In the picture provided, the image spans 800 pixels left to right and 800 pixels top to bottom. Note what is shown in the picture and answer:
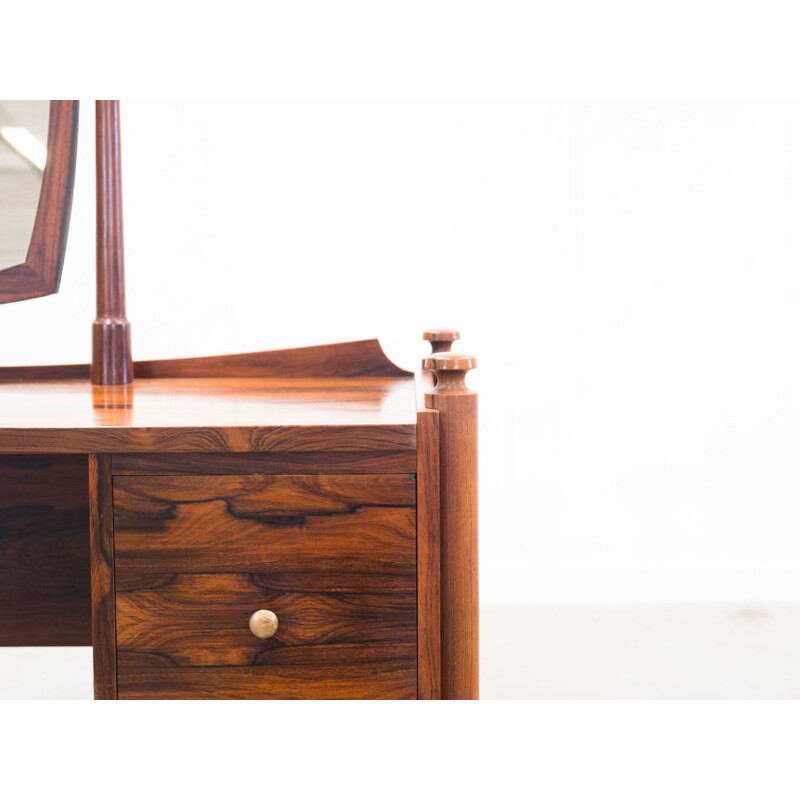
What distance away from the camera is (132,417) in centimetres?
94

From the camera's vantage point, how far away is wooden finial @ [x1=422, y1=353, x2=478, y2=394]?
90 cm

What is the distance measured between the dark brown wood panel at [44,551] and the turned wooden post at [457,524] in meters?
0.59

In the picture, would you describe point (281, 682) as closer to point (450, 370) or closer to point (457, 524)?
point (457, 524)

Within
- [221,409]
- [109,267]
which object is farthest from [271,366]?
[221,409]

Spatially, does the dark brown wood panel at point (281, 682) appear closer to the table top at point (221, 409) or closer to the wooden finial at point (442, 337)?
the table top at point (221, 409)

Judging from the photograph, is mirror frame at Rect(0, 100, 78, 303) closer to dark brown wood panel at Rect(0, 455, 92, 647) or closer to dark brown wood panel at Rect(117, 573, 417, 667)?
dark brown wood panel at Rect(0, 455, 92, 647)

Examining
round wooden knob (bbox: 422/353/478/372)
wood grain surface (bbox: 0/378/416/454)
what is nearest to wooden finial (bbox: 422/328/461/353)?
wood grain surface (bbox: 0/378/416/454)

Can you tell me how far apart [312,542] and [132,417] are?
24 cm

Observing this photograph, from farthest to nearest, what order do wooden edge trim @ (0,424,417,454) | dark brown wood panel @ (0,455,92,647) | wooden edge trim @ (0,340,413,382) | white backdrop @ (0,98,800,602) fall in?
white backdrop @ (0,98,800,602) < wooden edge trim @ (0,340,413,382) < dark brown wood panel @ (0,455,92,647) < wooden edge trim @ (0,424,417,454)

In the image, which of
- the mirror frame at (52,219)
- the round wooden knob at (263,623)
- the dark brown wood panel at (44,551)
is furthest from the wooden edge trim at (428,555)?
the mirror frame at (52,219)

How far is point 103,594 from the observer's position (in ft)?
2.89

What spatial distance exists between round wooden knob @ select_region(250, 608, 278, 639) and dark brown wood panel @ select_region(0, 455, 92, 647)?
0.47m

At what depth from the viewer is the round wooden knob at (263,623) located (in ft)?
2.87

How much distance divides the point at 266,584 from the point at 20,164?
97cm
